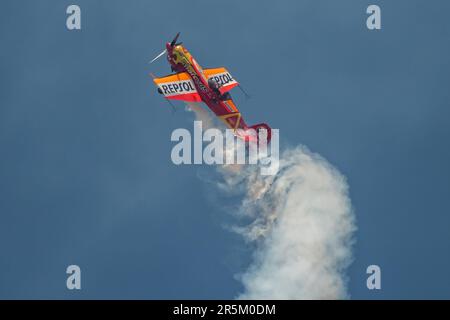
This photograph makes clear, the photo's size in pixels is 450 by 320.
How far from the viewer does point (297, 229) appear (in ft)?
190

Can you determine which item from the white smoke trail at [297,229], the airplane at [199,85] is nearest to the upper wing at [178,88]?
the airplane at [199,85]

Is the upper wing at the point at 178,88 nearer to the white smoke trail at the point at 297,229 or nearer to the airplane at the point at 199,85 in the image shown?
the airplane at the point at 199,85

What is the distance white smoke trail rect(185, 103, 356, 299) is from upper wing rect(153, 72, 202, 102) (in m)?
7.78

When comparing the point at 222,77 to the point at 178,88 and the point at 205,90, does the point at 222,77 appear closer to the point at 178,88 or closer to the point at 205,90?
the point at 205,90

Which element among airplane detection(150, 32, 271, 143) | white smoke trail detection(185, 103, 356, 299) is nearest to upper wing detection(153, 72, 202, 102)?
airplane detection(150, 32, 271, 143)

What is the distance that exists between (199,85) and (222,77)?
7.49 ft

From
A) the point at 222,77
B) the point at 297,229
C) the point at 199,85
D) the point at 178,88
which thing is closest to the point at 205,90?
the point at 199,85

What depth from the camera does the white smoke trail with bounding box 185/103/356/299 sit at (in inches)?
2221

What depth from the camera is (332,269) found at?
56.6 metres

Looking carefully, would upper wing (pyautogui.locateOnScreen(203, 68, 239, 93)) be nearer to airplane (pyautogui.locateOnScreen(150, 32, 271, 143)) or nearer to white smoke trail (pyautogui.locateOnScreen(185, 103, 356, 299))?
airplane (pyautogui.locateOnScreen(150, 32, 271, 143))

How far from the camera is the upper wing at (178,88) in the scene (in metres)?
63.3
